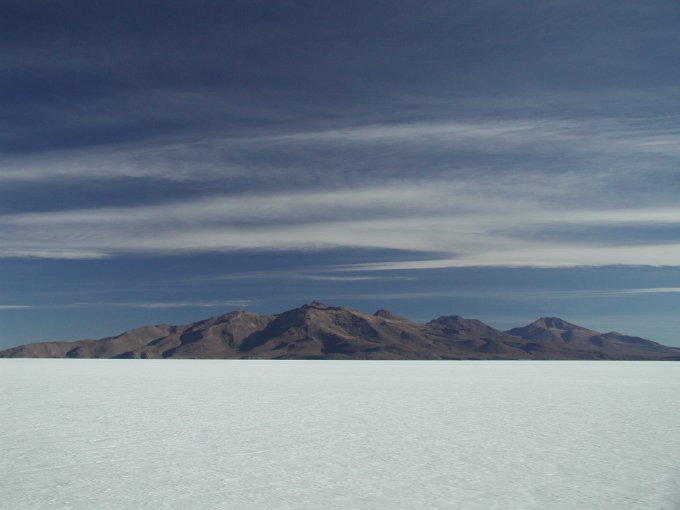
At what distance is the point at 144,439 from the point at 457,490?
9.35 m

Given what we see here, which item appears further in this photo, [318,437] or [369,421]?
[369,421]

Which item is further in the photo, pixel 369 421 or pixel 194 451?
pixel 369 421

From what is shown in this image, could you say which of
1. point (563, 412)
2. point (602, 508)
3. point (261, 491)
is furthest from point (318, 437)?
point (563, 412)

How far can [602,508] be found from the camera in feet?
32.0

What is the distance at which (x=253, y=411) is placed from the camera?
78.3ft

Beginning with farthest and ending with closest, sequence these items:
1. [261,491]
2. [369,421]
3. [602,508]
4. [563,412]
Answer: [563,412]
[369,421]
[261,491]
[602,508]

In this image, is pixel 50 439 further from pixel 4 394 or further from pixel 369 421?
pixel 4 394

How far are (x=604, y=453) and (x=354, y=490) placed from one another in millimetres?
6996

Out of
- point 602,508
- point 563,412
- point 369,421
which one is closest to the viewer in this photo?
point 602,508

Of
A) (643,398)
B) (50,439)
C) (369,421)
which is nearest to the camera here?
(50,439)

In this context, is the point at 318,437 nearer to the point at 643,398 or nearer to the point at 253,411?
the point at 253,411

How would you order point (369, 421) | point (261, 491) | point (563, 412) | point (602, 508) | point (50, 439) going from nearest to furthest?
point (602, 508)
point (261, 491)
point (50, 439)
point (369, 421)
point (563, 412)

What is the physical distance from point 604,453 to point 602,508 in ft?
17.2

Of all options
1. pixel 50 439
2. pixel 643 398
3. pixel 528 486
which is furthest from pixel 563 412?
pixel 50 439
